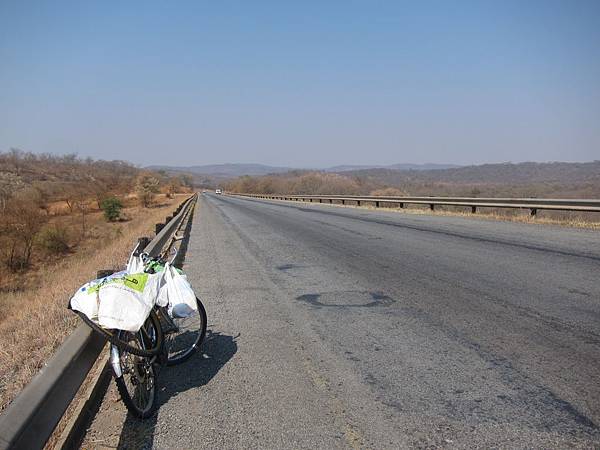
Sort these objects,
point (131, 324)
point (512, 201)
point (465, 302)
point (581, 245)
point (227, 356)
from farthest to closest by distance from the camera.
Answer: point (512, 201) → point (581, 245) → point (465, 302) → point (227, 356) → point (131, 324)

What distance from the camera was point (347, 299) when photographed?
22.0 ft

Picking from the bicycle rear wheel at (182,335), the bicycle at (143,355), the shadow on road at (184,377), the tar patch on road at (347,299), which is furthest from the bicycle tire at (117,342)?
the tar patch on road at (347,299)

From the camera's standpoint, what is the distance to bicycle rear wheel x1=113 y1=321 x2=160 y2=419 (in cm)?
350

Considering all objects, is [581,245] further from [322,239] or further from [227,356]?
[227,356]

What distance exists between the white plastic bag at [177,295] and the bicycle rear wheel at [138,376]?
1.19 ft

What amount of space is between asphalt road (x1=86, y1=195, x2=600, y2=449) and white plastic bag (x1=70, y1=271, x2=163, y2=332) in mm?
709

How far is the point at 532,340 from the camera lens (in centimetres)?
470

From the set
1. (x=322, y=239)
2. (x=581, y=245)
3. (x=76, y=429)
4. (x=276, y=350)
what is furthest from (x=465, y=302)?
(x=322, y=239)

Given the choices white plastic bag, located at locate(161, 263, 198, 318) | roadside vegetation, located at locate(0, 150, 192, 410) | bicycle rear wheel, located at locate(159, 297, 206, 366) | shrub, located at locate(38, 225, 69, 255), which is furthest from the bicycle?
shrub, located at locate(38, 225, 69, 255)

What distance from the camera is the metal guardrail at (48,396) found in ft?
7.47

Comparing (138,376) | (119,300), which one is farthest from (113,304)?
(138,376)

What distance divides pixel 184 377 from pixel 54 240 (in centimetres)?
2617

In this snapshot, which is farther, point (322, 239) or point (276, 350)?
point (322, 239)

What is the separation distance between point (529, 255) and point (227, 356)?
7.47 metres
